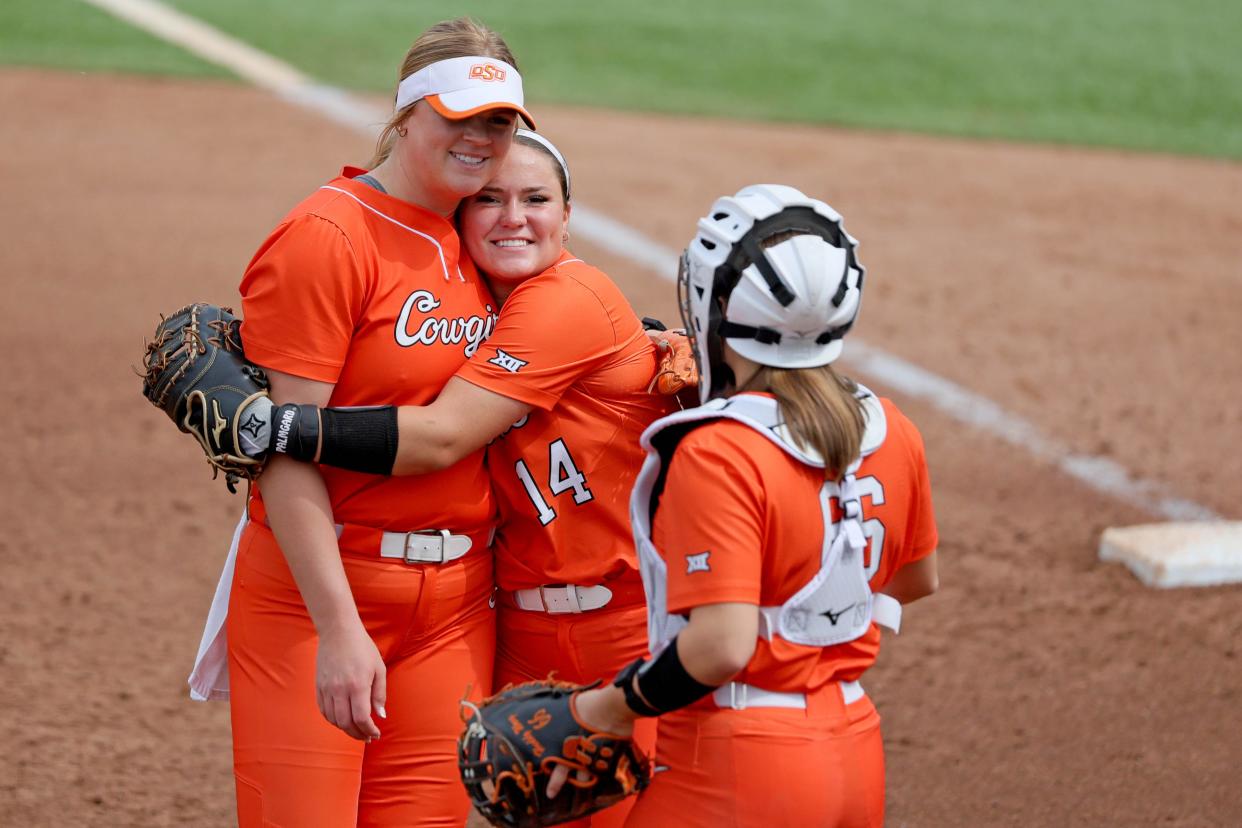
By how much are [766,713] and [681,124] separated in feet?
32.1

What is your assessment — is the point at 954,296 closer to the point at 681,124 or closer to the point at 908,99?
the point at 681,124

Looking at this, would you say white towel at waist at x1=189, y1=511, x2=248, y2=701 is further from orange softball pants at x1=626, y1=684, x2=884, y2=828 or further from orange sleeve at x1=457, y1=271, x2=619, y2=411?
orange softball pants at x1=626, y1=684, x2=884, y2=828

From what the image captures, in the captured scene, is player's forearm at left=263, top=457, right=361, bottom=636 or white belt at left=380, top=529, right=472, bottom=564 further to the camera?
white belt at left=380, top=529, right=472, bottom=564

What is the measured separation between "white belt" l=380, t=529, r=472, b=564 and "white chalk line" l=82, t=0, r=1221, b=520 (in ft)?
2.83

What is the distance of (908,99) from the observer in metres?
12.8

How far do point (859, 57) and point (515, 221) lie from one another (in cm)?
1166

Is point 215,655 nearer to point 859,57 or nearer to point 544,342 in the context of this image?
point 544,342

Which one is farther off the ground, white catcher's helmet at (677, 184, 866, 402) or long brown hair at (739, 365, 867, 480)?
white catcher's helmet at (677, 184, 866, 402)

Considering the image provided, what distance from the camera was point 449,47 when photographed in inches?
114

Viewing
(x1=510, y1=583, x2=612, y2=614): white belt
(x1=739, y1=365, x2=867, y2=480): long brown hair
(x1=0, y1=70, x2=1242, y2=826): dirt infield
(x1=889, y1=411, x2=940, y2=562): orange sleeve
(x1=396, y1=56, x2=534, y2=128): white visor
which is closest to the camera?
(x1=739, y1=365, x2=867, y2=480): long brown hair

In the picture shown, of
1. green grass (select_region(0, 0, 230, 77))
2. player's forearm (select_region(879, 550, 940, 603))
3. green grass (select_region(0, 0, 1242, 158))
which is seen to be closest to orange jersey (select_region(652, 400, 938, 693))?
player's forearm (select_region(879, 550, 940, 603))

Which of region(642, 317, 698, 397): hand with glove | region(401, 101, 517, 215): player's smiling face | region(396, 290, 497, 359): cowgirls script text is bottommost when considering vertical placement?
region(642, 317, 698, 397): hand with glove

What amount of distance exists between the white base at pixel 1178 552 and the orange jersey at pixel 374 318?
3428mm

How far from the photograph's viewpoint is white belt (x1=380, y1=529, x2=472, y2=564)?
2.94m
